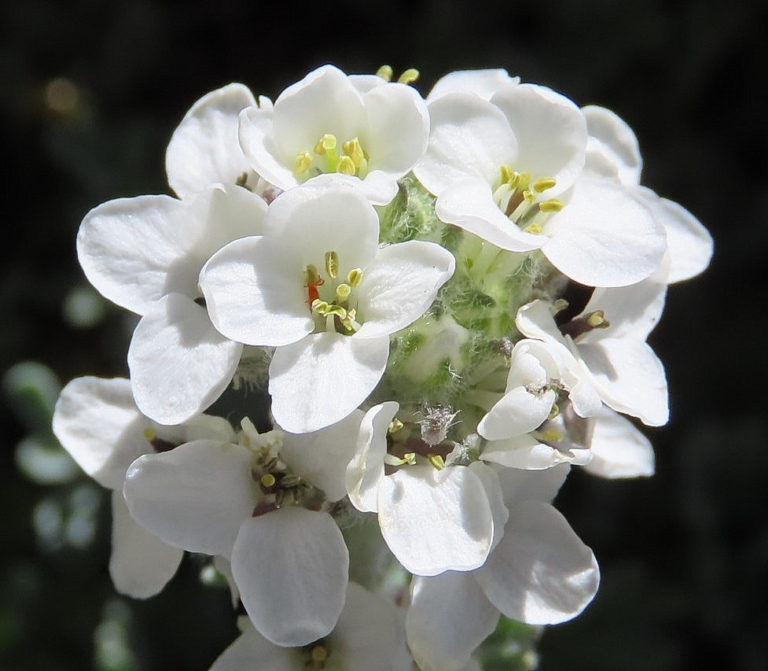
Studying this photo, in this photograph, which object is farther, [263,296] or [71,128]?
[71,128]

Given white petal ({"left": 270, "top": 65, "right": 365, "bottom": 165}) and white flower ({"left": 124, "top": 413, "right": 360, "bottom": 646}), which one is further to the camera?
white petal ({"left": 270, "top": 65, "right": 365, "bottom": 165})

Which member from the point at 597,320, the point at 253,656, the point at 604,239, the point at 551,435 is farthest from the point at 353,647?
the point at 604,239

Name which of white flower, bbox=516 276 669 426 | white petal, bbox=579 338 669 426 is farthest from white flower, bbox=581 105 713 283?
white petal, bbox=579 338 669 426

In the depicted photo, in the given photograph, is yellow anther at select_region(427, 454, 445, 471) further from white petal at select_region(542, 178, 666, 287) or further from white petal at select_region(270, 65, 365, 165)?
white petal at select_region(270, 65, 365, 165)

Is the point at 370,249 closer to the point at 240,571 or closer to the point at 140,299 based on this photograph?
the point at 140,299

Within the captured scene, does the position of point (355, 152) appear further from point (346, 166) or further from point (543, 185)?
point (543, 185)

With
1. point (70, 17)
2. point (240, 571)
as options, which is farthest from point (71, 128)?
point (240, 571)

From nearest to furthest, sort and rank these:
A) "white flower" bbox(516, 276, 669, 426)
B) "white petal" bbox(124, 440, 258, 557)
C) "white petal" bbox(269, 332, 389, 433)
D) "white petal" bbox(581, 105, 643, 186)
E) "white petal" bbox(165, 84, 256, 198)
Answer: "white petal" bbox(269, 332, 389, 433) < "white petal" bbox(124, 440, 258, 557) < "white flower" bbox(516, 276, 669, 426) < "white petal" bbox(165, 84, 256, 198) < "white petal" bbox(581, 105, 643, 186)
